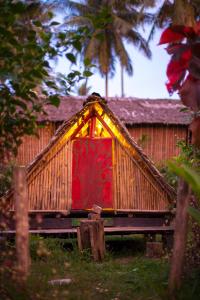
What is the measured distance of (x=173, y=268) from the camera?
144 inches

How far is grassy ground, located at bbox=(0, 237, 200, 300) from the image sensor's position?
12.4 feet

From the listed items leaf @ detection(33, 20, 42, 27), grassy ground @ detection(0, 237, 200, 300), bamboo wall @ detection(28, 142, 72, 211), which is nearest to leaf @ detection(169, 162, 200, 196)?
grassy ground @ detection(0, 237, 200, 300)

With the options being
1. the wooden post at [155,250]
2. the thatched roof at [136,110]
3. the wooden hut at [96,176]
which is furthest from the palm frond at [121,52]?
the wooden post at [155,250]

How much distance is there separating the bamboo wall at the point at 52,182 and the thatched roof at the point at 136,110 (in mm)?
8687

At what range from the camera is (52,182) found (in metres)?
7.59

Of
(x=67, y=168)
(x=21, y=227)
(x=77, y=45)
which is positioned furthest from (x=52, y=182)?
(x=77, y=45)

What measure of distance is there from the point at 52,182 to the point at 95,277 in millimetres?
2324

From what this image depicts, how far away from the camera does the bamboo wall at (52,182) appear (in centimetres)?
746

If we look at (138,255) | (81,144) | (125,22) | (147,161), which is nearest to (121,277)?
(138,255)

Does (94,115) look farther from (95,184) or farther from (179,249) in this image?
(179,249)

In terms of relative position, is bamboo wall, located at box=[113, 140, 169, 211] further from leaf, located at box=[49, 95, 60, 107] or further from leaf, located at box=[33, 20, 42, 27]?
leaf, located at box=[33, 20, 42, 27]

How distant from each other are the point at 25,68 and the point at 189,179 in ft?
4.36

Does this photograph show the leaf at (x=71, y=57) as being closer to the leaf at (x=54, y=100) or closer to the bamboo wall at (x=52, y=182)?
the leaf at (x=54, y=100)

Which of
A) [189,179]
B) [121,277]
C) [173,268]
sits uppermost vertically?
[189,179]
